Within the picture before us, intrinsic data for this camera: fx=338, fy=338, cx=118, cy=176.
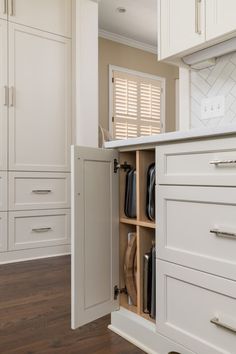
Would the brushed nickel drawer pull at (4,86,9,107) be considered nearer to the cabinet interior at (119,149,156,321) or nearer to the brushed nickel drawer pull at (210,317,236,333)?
the cabinet interior at (119,149,156,321)

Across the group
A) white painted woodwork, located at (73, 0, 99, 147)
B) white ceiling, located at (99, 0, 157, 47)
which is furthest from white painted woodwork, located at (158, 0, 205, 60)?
white ceiling, located at (99, 0, 157, 47)

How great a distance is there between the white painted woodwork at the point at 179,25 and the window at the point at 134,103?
117 inches

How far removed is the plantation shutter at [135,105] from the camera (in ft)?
15.7

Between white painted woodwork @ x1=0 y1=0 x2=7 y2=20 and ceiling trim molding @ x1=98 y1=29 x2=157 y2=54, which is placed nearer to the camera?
white painted woodwork @ x1=0 y1=0 x2=7 y2=20

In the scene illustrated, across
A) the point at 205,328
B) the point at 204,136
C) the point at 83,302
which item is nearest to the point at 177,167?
the point at 204,136

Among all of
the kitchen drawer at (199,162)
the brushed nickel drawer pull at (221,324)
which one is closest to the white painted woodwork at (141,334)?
the brushed nickel drawer pull at (221,324)

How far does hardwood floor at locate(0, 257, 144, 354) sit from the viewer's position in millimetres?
1364

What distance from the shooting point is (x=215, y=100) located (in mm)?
1749

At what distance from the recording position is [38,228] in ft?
9.64

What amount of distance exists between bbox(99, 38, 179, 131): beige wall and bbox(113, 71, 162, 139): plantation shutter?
140mm

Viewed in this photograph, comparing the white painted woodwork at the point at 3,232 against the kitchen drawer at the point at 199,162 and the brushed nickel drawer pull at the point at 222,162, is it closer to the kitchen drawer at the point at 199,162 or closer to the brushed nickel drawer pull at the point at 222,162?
the kitchen drawer at the point at 199,162

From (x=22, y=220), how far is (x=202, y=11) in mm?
2109

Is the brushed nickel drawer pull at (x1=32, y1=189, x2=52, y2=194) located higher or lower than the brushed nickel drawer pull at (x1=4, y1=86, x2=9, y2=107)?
lower

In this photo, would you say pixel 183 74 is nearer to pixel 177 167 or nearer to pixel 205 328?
pixel 177 167
